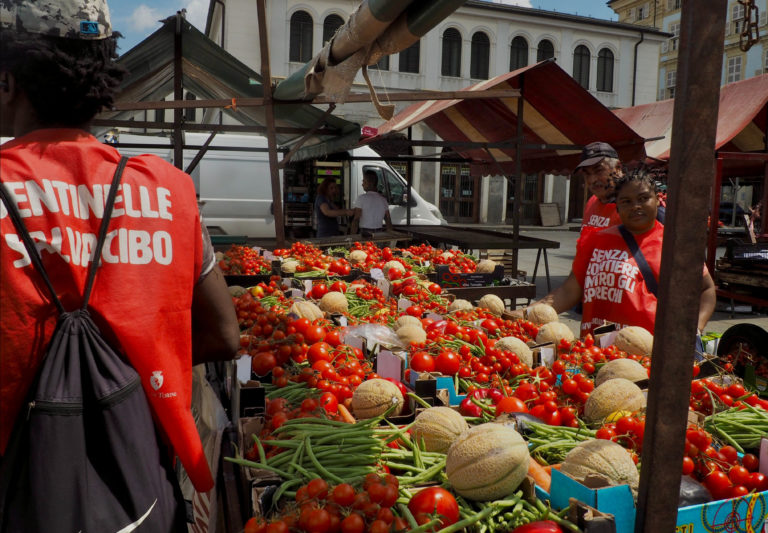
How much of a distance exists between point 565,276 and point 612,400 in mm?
11818

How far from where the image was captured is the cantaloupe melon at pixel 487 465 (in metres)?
1.79

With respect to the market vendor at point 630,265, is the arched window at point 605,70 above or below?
above

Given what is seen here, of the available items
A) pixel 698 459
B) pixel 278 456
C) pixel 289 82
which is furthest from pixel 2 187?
pixel 289 82

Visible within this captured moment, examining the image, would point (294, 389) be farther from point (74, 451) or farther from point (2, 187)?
point (2, 187)

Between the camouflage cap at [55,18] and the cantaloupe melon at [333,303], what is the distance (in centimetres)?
309

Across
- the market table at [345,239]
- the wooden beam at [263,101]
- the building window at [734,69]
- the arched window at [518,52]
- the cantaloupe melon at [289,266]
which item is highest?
the building window at [734,69]

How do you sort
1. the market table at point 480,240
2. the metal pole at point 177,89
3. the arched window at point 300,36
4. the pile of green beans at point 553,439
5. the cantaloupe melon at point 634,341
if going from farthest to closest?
1. the arched window at point 300,36
2. the market table at point 480,240
3. the metal pole at point 177,89
4. the cantaloupe melon at point 634,341
5. the pile of green beans at point 553,439

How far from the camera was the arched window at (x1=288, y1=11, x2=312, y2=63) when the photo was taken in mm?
25969

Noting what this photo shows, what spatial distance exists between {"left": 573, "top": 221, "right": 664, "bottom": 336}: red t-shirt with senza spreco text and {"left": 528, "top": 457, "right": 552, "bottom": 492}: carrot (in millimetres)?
1836

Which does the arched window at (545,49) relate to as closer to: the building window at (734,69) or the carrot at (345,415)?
the building window at (734,69)

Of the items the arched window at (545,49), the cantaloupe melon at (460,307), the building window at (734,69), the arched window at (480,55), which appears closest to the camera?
the cantaloupe melon at (460,307)

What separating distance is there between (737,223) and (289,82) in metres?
27.2

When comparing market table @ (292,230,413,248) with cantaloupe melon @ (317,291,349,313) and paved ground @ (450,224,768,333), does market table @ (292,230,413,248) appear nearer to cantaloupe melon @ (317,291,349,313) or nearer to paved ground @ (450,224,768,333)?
paved ground @ (450,224,768,333)

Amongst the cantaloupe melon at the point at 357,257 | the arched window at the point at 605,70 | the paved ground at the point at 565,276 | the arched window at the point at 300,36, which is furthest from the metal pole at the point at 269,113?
the arched window at the point at 605,70
